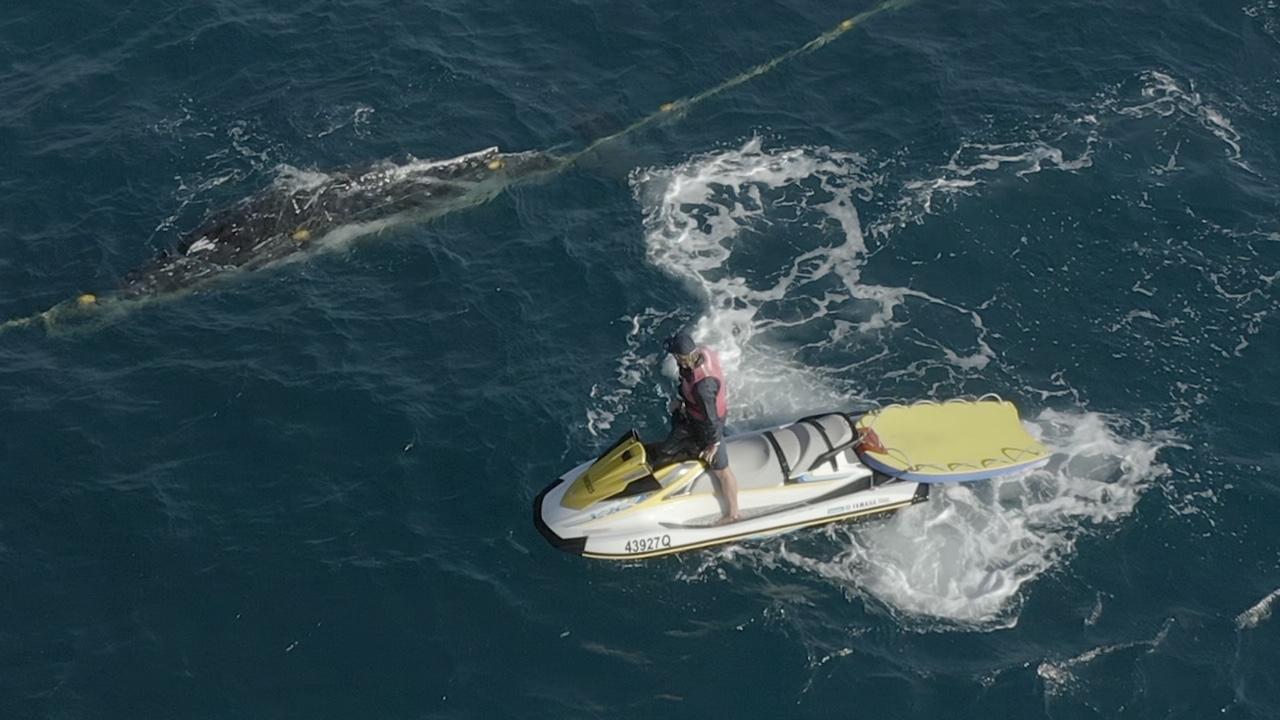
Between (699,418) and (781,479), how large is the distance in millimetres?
2482

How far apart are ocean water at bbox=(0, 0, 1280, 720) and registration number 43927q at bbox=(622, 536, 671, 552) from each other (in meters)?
0.64

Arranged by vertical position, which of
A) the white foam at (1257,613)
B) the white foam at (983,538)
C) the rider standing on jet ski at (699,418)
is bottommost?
the white foam at (1257,613)

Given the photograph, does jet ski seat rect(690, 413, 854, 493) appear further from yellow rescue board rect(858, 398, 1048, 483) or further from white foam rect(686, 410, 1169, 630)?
white foam rect(686, 410, 1169, 630)

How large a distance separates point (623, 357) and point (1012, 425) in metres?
9.35

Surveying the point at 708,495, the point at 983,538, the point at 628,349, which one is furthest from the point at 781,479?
the point at 628,349

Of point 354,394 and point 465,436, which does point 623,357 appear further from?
point 354,394

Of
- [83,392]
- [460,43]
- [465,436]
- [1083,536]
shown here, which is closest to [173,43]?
[460,43]

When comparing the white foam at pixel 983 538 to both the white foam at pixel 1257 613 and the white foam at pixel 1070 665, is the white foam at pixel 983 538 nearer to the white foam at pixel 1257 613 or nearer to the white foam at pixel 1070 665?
the white foam at pixel 1070 665

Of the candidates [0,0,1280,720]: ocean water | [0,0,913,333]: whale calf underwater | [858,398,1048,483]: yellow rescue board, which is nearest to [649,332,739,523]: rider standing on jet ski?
[0,0,1280,720]: ocean water

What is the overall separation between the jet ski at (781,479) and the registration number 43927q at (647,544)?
0.02 meters

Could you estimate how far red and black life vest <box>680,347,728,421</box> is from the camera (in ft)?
88.1

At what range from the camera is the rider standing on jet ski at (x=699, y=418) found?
1051 inches

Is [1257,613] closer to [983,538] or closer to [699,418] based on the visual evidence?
[983,538]

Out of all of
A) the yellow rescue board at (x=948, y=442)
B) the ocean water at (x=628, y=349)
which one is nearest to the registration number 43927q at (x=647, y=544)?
the ocean water at (x=628, y=349)
